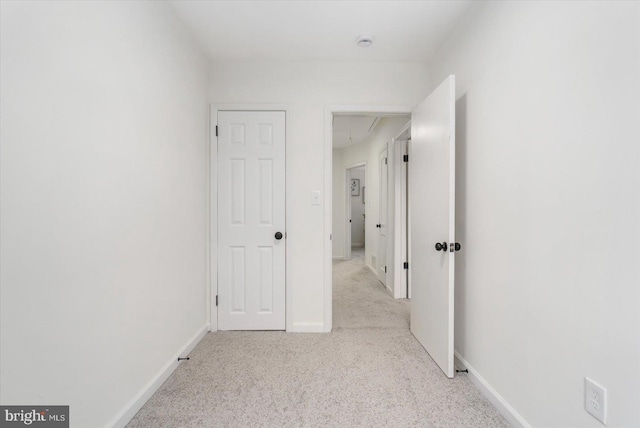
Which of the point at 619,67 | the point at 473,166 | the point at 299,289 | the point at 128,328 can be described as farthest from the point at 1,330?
the point at 473,166

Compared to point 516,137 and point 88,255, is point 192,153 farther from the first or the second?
point 516,137

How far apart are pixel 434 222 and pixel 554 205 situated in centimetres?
89

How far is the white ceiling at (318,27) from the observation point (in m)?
1.95

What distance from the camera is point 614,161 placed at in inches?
40.1

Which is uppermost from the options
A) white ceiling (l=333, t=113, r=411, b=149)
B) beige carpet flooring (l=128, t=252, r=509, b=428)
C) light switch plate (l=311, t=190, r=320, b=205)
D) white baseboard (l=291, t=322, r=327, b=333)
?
white ceiling (l=333, t=113, r=411, b=149)

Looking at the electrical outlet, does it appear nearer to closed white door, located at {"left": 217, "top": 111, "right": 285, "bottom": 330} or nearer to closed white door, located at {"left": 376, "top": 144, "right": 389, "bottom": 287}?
closed white door, located at {"left": 217, "top": 111, "right": 285, "bottom": 330}

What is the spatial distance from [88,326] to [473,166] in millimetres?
2237

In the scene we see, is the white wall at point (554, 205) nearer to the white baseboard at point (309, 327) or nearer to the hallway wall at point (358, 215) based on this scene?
the white baseboard at point (309, 327)

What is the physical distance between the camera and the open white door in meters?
1.92

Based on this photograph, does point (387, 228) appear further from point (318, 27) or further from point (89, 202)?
point (89, 202)

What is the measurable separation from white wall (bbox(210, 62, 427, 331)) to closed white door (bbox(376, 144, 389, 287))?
4.99 ft

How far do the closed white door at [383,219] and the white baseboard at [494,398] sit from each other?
2.31 m

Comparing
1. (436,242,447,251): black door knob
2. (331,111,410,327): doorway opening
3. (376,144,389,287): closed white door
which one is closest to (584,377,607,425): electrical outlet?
(436,242,447,251): black door knob

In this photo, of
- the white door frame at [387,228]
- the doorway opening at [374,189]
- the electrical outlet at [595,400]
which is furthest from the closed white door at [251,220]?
the electrical outlet at [595,400]
